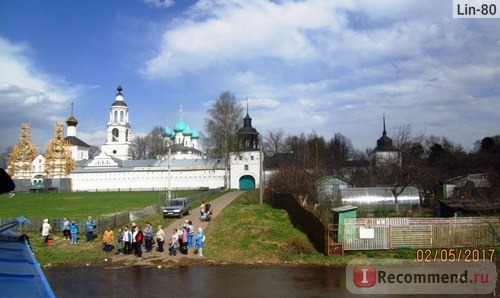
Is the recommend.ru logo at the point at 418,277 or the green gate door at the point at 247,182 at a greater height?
the green gate door at the point at 247,182

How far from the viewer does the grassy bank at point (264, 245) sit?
18.3m

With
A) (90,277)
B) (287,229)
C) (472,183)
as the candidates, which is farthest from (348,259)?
(472,183)

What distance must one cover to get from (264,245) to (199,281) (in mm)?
6058

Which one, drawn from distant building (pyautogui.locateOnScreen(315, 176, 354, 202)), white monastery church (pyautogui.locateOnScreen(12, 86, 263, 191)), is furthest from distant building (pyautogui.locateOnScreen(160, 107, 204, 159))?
distant building (pyautogui.locateOnScreen(315, 176, 354, 202))

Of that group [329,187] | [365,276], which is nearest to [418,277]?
[365,276]

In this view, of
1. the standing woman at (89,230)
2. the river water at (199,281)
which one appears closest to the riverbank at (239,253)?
the standing woman at (89,230)

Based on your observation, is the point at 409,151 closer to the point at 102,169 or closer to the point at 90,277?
the point at 90,277

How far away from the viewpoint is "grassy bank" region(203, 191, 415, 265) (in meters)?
18.3

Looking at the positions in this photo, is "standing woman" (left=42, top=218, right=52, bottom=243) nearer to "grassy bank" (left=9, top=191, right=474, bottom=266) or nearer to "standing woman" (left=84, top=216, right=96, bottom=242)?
"grassy bank" (left=9, top=191, right=474, bottom=266)

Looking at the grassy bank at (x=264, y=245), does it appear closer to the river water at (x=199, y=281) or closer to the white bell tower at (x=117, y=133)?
the river water at (x=199, y=281)

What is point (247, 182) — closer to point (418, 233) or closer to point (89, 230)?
point (89, 230)

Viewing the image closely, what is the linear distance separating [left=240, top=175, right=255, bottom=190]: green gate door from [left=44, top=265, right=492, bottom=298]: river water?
50110mm

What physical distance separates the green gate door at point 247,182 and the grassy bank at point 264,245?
128 feet

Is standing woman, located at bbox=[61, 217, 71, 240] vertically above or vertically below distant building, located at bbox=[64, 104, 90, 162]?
below
